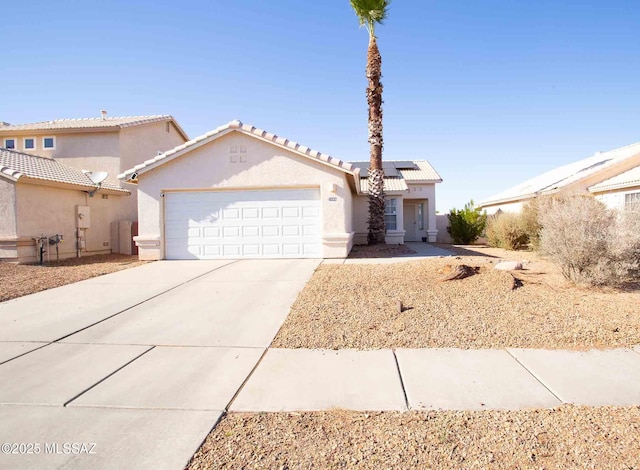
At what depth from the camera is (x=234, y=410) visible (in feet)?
11.1

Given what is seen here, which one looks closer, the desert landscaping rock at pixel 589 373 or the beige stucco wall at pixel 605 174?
the desert landscaping rock at pixel 589 373

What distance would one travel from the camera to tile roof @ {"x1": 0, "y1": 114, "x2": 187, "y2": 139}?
1925cm

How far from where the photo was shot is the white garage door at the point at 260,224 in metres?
12.8

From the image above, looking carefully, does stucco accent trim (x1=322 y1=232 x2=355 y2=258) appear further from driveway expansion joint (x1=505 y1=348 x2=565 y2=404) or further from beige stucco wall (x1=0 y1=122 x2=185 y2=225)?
beige stucco wall (x1=0 y1=122 x2=185 y2=225)

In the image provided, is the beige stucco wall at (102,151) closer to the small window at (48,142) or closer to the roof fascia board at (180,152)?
the small window at (48,142)

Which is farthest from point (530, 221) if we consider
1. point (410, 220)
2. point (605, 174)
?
point (410, 220)

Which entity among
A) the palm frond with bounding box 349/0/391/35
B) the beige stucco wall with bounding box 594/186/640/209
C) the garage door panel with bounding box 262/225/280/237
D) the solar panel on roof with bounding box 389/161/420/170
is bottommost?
the garage door panel with bounding box 262/225/280/237

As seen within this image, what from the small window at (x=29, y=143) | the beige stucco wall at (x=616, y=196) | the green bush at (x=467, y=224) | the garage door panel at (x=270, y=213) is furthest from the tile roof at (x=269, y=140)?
the small window at (x=29, y=143)

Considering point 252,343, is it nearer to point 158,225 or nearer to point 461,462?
point 461,462

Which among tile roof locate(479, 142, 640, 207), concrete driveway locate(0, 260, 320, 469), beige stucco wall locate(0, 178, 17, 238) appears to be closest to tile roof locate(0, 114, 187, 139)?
beige stucco wall locate(0, 178, 17, 238)

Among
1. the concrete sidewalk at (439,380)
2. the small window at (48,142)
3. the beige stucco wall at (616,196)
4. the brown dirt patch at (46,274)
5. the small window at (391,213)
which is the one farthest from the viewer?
the small window at (391,213)

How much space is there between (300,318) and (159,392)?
2.60 metres

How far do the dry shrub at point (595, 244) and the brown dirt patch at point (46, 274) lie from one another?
11550 mm

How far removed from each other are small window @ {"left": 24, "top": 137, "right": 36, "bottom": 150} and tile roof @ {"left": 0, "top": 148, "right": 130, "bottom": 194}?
528 cm
